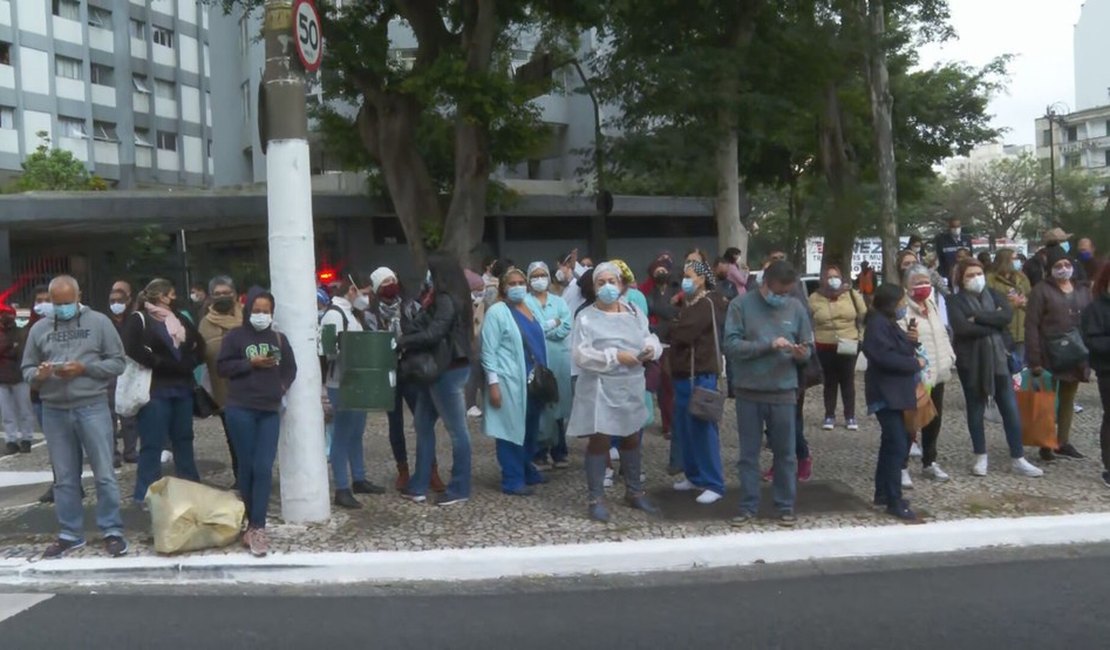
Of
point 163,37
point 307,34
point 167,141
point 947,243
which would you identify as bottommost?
point 947,243

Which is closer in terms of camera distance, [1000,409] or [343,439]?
[343,439]

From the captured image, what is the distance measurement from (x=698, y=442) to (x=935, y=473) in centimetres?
206

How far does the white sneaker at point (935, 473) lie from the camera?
8898 mm

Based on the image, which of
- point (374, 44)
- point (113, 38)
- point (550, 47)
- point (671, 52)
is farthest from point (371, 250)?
point (113, 38)

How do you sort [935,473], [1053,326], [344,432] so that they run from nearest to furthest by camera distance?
[344,432]
[935,473]
[1053,326]

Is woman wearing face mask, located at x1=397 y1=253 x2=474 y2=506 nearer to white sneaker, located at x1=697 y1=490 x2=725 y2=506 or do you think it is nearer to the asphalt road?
the asphalt road

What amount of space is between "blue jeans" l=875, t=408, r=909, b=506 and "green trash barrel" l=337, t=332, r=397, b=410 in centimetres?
341

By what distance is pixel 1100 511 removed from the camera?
26.1 ft

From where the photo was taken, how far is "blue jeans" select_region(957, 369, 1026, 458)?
8.86 metres

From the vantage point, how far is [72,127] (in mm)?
48812

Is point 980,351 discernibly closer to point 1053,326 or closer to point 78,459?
point 1053,326

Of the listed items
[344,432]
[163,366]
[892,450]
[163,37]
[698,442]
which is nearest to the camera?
[892,450]

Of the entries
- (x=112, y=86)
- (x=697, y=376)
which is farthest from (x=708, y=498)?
(x=112, y=86)

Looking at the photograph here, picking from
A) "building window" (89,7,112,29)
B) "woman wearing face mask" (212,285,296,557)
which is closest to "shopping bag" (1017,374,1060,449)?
"woman wearing face mask" (212,285,296,557)
